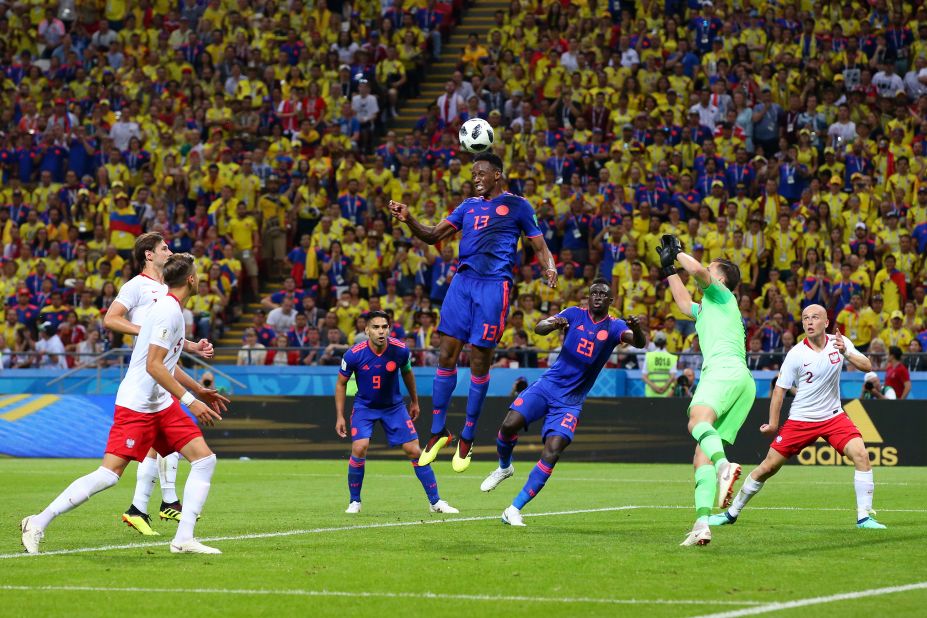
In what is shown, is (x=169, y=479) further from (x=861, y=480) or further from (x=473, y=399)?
(x=861, y=480)

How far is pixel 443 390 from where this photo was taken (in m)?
12.9

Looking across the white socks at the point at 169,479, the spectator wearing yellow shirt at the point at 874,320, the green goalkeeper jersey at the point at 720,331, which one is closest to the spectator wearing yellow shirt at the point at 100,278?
the spectator wearing yellow shirt at the point at 874,320

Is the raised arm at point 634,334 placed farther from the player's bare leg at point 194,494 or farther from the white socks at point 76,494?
the white socks at point 76,494

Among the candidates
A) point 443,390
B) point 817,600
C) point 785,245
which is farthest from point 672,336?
point 817,600

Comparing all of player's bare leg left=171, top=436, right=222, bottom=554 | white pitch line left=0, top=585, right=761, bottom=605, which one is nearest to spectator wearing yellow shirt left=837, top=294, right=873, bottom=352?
player's bare leg left=171, top=436, right=222, bottom=554

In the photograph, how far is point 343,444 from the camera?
2573 centimetres

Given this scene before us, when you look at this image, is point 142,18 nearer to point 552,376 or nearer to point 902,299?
point 902,299

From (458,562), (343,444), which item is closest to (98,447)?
(343,444)

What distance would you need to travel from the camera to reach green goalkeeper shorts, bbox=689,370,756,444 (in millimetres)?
11398

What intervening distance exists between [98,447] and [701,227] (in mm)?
11425

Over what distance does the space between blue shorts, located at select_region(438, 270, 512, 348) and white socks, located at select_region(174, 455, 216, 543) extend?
113 inches

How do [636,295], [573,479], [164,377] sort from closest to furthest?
[164,377]
[573,479]
[636,295]

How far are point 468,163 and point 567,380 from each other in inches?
662

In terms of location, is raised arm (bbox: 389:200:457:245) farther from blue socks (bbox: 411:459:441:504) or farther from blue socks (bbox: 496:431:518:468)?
blue socks (bbox: 411:459:441:504)
